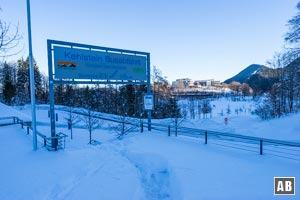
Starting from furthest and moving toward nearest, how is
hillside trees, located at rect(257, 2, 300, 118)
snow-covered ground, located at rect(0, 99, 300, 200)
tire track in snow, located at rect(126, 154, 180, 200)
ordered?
hillside trees, located at rect(257, 2, 300, 118), tire track in snow, located at rect(126, 154, 180, 200), snow-covered ground, located at rect(0, 99, 300, 200)

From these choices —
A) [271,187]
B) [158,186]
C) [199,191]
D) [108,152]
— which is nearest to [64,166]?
[108,152]

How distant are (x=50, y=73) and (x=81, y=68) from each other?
1.69 meters

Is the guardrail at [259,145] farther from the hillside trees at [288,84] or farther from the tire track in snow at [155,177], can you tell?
the hillside trees at [288,84]

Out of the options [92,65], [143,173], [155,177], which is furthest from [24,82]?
[155,177]

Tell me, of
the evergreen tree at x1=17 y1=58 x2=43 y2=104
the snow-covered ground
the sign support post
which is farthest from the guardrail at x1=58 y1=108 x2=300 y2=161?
the evergreen tree at x1=17 y1=58 x2=43 y2=104

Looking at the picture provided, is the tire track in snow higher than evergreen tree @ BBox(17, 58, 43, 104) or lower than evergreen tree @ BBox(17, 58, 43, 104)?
lower

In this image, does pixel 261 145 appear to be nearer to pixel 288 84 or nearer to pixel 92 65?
pixel 92 65

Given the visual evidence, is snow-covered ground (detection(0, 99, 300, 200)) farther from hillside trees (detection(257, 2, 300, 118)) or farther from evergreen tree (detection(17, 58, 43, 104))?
evergreen tree (detection(17, 58, 43, 104))

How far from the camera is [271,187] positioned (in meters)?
4.96

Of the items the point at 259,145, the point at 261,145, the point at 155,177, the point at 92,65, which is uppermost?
the point at 92,65

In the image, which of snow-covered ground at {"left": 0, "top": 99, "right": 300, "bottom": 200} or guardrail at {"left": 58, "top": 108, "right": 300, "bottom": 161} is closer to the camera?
snow-covered ground at {"left": 0, "top": 99, "right": 300, "bottom": 200}

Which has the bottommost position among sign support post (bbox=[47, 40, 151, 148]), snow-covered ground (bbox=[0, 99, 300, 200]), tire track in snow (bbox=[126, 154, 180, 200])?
tire track in snow (bbox=[126, 154, 180, 200])

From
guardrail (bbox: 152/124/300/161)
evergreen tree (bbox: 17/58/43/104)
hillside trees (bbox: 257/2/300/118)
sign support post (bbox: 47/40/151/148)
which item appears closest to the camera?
guardrail (bbox: 152/124/300/161)

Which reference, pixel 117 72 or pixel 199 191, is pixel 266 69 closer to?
pixel 117 72
